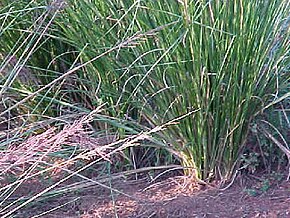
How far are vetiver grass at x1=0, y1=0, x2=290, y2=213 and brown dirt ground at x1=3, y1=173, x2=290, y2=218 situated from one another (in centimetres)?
10

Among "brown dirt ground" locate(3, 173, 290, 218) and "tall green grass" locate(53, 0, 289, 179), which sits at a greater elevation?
"tall green grass" locate(53, 0, 289, 179)

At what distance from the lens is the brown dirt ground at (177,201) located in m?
2.55

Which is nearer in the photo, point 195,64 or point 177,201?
point 195,64

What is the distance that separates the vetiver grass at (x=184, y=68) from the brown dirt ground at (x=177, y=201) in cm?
10

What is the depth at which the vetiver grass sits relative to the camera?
2480 mm

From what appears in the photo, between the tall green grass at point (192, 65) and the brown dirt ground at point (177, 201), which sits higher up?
the tall green grass at point (192, 65)

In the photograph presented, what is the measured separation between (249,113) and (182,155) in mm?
337

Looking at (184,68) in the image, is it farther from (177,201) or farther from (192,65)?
(177,201)

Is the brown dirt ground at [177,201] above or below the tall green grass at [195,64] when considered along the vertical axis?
below

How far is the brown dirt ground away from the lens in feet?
8.36

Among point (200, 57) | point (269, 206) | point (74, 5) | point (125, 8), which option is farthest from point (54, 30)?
point (269, 206)

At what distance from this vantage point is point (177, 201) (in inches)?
104

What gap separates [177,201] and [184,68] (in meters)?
0.56

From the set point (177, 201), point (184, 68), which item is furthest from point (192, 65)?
point (177, 201)
